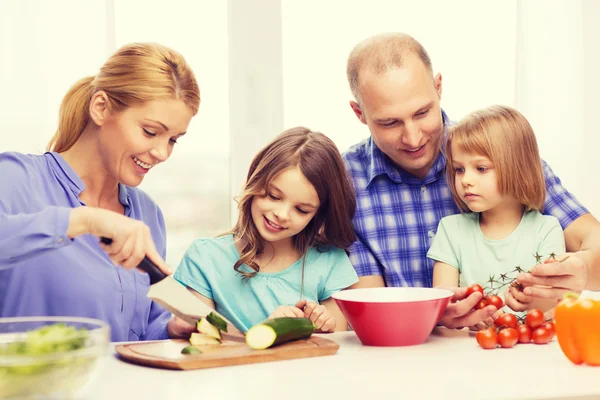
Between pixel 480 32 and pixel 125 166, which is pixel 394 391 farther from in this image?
pixel 480 32

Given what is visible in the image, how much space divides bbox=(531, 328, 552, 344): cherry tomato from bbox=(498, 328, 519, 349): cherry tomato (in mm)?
60

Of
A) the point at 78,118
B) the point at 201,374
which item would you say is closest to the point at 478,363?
the point at 201,374

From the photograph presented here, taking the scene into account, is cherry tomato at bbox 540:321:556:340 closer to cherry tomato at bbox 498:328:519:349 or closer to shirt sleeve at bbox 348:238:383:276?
cherry tomato at bbox 498:328:519:349

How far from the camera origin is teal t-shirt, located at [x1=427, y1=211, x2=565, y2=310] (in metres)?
2.18

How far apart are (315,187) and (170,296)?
2.34 ft

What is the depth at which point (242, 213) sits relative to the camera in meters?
2.22

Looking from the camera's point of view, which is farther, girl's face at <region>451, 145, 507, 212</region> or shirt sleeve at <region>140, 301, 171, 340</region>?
girl's face at <region>451, 145, 507, 212</region>

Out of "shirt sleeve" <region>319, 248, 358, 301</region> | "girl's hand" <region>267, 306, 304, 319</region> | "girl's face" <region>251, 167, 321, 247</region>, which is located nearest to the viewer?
"girl's hand" <region>267, 306, 304, 319</region>

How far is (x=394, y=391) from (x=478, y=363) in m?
0.30

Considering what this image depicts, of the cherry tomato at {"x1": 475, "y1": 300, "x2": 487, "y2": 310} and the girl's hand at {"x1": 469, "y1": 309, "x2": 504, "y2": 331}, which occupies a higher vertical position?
the cherry tomato at {"x1": 475, "y1": 300, "x2": 487, "y2": 310}

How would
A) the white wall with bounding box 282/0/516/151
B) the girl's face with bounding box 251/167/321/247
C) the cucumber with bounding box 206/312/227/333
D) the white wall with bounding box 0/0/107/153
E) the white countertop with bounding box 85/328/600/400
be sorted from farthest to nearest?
1. the white wall with bounding box 282/0/516/151
2. the white wall with bounding box 0/0/107/153
3. the girl's face with bounding box 251/167/321/247
4. the cucumber with bounding box 206/312/227/333
5. the white countertop with bounding box 85/328/600/400

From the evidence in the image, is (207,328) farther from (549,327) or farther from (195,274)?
(549,327)

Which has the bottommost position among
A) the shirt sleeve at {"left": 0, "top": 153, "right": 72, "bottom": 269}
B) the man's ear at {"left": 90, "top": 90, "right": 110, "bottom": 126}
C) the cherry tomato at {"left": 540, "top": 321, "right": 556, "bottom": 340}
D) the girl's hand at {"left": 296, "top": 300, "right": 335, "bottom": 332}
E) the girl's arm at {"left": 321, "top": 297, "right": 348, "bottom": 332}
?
the girl's arm at {"left": 321, "top": 297, "right": 348, "bottom": 332}

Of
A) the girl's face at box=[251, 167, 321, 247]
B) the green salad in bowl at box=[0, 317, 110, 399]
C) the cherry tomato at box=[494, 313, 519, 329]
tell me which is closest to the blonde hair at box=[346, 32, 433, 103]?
the girl's face at box=[251, 167, 321, 247]
